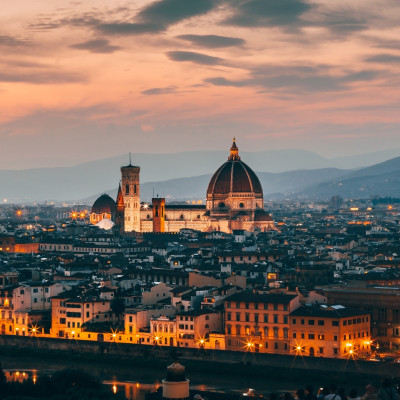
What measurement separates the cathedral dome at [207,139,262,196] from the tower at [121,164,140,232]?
10.0 m

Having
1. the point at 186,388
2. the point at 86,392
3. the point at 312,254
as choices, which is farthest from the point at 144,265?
the point at 186,388

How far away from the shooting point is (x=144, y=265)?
75.0 m

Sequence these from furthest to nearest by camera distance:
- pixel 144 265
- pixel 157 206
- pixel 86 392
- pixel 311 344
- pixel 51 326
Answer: pixel 157 206, pixel 144 265, pixel 51 326, pixel 311 344, pixel 86 392

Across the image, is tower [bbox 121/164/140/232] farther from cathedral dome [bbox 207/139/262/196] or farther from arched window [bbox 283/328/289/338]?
arched window [bbox 283/328/289/338]

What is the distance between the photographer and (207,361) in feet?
158

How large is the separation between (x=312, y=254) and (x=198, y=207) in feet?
191

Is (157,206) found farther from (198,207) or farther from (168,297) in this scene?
(168,297)

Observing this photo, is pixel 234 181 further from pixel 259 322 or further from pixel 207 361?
pixel 207 361

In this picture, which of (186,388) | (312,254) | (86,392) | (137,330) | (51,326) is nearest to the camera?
(186,388)

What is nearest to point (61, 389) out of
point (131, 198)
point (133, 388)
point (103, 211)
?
point (133, 388)

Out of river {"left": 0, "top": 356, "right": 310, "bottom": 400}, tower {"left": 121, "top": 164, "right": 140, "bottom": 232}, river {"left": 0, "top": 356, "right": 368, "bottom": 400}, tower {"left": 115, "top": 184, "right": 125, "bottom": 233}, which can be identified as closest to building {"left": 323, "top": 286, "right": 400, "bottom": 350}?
river {"left": 0, "top": 356, "right": 368, "bottom": 400}

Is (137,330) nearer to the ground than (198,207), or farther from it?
nearer to the ground

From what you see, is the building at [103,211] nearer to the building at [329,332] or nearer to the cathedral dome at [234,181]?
the cathedral dome at [234,181]

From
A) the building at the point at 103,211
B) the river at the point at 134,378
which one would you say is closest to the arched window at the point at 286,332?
the river at the point at 134,378
